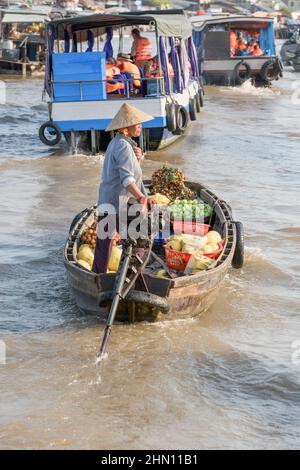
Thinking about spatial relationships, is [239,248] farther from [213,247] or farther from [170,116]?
[170,116]

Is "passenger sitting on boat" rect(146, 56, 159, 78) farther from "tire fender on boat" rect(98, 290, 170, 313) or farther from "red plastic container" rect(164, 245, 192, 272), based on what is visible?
"tire fender on boat" rect(98, 290, 170, 313)

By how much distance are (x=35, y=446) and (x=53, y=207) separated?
6121mm

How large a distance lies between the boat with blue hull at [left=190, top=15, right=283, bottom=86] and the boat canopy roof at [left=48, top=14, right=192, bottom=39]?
8.67 meters

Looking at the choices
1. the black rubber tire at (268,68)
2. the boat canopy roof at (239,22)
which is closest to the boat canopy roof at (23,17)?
the boat canopy roof at (239,22)

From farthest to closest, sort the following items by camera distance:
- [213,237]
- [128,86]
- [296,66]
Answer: [296,66] < [128,86] < [213,237]

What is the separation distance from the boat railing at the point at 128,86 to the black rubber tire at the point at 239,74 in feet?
34.7

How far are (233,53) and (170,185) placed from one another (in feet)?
53.7

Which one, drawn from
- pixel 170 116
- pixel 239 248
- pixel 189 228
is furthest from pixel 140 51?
pixel 189 228

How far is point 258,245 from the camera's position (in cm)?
902

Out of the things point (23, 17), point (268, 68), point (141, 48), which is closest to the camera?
point (141, 48)

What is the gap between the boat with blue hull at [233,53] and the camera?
23078 millimetres

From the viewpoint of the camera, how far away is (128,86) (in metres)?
12.7

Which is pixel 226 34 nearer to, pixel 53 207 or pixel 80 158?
pixel 80 158
